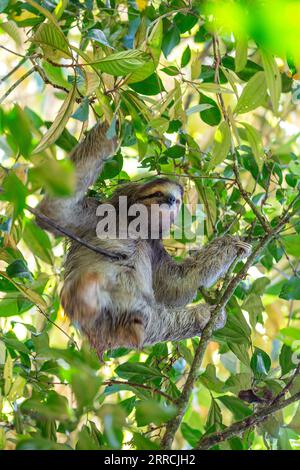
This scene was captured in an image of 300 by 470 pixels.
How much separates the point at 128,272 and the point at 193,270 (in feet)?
2.01

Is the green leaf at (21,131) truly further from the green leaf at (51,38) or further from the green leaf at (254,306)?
the green leaf at (254,306)

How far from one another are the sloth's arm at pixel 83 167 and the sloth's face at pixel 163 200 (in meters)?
0.66

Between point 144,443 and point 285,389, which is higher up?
point 285,389

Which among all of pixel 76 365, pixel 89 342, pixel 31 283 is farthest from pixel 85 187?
pixel 76 365

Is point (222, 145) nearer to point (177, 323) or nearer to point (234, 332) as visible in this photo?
point (234, 332)

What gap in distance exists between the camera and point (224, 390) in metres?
3.89

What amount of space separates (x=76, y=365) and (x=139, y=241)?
93.6 inches

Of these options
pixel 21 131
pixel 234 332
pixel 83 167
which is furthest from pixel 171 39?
pixel 21 131

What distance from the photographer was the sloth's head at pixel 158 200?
447cm

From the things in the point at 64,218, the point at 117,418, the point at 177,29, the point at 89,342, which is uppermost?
the point at 177,29

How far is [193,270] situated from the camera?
4609 millimetres

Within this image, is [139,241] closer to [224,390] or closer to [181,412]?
[224,390]

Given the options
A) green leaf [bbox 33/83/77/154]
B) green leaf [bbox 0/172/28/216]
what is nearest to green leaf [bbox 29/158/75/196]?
green leaf [bbox 0/172/28/216]

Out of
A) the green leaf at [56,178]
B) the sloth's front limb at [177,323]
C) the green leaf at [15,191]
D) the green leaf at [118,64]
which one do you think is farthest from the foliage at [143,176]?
the green leaf at [56,178]
